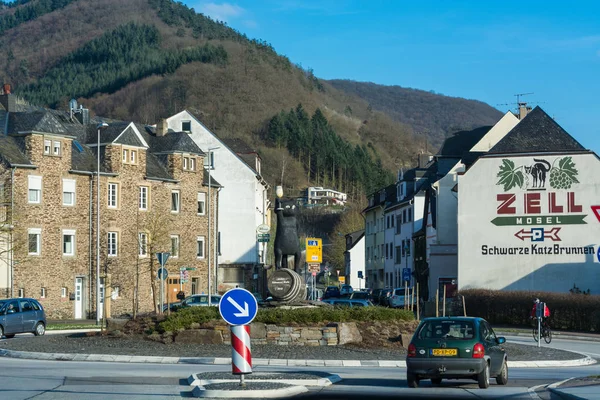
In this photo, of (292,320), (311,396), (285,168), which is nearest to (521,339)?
(292,320)

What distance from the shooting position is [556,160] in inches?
2354

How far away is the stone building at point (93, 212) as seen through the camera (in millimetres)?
54844

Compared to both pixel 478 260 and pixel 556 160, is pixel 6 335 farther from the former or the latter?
pixel 556 160

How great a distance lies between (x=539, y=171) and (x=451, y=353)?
42.7 meters

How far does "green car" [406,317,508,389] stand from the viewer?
1908 centimetres

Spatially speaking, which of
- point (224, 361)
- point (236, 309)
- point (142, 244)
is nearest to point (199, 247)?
point (142, 244)

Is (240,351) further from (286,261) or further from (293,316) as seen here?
(286,261)

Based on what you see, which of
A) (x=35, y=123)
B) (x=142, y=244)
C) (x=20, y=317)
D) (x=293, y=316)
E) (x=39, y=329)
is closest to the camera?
(x=293, y=316)

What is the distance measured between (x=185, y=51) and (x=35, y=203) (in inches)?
5761

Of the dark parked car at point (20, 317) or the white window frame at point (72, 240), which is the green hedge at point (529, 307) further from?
the dark parked car at point (20, 317)

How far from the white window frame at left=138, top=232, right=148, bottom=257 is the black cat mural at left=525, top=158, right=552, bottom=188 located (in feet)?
78.9

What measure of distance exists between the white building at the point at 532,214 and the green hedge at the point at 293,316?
3133 centimetres

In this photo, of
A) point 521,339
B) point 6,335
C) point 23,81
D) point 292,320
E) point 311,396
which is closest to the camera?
point 311,396

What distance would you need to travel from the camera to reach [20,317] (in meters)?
37.9
